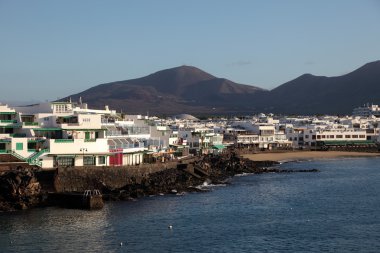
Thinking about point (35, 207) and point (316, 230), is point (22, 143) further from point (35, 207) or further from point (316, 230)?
point (316, 230)

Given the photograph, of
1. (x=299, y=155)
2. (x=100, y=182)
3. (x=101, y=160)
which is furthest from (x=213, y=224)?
(x=299, y=155)

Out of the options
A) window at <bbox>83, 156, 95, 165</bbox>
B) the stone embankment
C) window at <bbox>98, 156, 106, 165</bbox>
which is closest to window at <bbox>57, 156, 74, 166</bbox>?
window at <bbox>83, 156, 95, 165</bbox>

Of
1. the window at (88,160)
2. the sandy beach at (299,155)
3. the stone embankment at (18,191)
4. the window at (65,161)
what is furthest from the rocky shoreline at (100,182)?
the sandy beach at (299,155)

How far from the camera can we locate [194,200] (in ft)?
131

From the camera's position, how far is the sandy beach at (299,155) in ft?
263

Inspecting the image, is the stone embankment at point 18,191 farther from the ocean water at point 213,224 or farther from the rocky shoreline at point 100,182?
the ocean water at point 213,224

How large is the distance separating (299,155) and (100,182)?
4891 centimetres

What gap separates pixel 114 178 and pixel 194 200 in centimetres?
535

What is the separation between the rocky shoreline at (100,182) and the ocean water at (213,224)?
4.23ft

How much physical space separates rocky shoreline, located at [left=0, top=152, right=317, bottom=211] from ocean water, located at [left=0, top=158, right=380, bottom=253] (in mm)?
Answer: 1289

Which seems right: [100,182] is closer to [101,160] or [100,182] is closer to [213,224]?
[101,160]

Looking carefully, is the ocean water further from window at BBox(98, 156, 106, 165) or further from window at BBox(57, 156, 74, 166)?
window at BBox(57, 156, 74, 166)

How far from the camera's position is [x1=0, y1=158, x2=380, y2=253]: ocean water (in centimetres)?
2781

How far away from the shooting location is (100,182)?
40.2m
